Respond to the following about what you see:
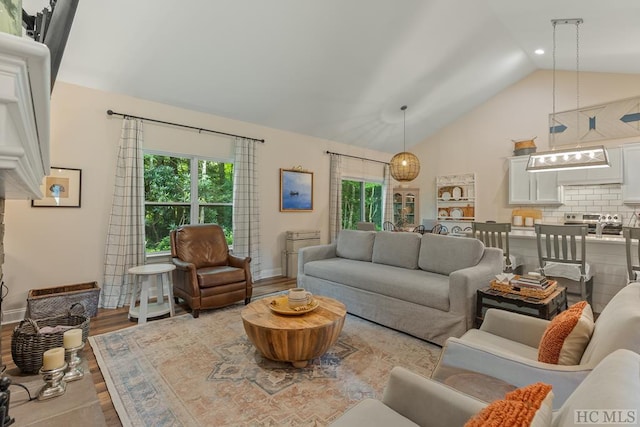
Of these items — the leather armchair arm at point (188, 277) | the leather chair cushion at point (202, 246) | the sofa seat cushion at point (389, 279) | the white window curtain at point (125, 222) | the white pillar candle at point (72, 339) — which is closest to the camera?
the white pillar candle at point (72, 339)

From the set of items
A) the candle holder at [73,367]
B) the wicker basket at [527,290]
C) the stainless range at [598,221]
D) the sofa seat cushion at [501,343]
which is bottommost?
the candle holder at [73,367]

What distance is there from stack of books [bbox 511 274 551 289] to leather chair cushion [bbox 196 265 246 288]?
2.82m

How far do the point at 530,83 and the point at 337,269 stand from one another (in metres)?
5.61

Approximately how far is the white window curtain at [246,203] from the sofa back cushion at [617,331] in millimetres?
4194

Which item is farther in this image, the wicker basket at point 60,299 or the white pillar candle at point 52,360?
the wicker basket at point 60,299

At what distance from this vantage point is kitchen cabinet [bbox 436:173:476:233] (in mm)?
6578

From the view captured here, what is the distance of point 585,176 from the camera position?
502 cm

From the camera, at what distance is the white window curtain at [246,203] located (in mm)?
4699

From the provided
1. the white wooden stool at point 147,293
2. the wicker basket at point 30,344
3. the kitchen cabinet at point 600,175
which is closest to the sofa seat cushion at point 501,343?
the wicker basket at point 30,344

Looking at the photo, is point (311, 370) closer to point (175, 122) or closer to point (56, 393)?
point (56, 393)

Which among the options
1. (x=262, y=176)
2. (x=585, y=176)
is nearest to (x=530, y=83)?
(x=585, y=176)

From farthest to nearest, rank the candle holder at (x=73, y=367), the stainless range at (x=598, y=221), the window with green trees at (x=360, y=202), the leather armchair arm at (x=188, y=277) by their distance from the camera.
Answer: the window with green trees at (x=360, y=202) < the stainless range at (x=598, y=221) < the leather armchair arm at (x=188, y=277) < the candle holder at (x=73, y=367)

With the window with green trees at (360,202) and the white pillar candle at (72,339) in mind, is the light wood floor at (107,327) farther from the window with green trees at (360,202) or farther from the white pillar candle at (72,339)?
the window with green trees at (360,202)

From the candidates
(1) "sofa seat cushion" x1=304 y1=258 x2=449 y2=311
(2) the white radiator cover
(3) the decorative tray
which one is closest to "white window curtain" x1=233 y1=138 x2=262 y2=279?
(2) the white radiator cover
